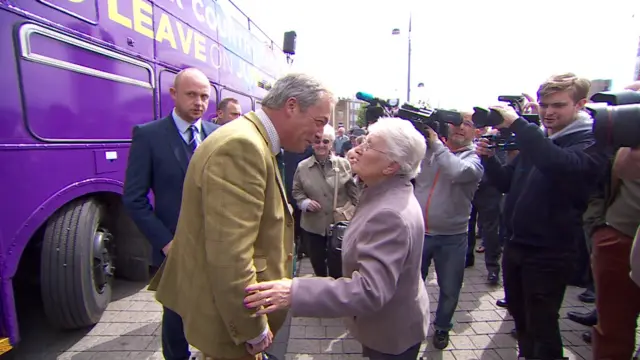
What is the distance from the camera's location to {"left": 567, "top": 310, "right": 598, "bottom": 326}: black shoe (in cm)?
331

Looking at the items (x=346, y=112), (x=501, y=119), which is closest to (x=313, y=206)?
(x=501, y=119)

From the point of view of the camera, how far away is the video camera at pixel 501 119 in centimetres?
216

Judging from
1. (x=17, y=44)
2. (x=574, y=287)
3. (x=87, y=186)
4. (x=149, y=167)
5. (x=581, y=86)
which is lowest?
(x=574, y=287)

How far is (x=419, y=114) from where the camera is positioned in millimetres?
2654

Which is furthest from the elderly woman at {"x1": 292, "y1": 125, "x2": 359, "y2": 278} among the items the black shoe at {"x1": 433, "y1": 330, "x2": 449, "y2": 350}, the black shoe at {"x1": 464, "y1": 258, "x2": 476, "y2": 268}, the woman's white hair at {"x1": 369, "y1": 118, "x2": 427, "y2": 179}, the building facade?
the building facade

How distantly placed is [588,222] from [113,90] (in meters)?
4.26

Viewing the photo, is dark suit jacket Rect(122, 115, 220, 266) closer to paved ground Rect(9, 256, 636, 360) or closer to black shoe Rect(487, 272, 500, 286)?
paved ground Rect(9, 256, 636, 360)

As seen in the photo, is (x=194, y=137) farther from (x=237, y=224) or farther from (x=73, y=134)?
(x=237, y=224)

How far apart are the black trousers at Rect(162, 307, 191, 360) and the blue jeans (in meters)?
1.96

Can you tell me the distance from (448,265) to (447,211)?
463 millimetres

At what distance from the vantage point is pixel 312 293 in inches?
50.1

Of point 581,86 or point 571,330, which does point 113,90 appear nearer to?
point 581,86

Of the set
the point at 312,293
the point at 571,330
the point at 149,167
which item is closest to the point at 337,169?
the point at 149,167

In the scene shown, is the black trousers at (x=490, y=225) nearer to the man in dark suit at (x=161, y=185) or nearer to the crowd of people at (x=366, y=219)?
the crowd of people at (x=366, y=219)
